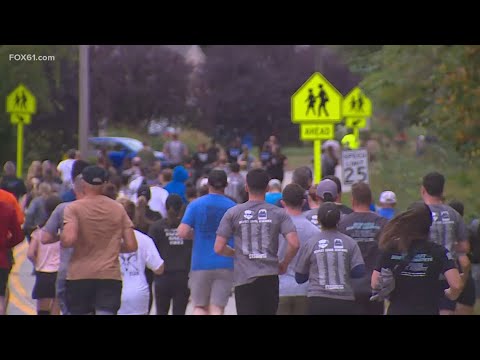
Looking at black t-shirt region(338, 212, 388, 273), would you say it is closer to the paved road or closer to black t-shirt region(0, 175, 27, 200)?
the paved road

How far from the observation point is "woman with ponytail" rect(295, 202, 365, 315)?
8.74 m

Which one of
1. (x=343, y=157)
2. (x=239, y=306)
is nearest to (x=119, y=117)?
(x=343, y=157)

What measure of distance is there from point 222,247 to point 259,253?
15.3 inches

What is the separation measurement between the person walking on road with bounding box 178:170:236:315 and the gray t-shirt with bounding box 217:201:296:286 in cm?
88

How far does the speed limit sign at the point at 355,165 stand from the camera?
18047mm

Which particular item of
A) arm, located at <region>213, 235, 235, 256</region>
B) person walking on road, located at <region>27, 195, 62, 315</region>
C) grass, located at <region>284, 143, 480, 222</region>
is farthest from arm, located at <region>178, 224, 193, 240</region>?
grass, located at <region>284, 143, 480, 222</region>

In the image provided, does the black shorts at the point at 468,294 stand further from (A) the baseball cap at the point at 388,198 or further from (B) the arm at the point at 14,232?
(B) the arm at the point at 14,232

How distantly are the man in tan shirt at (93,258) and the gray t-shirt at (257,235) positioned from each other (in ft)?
3.63

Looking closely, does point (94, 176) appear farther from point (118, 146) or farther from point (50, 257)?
point (118, 146)

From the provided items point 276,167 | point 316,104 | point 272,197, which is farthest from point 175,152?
point 272,197
